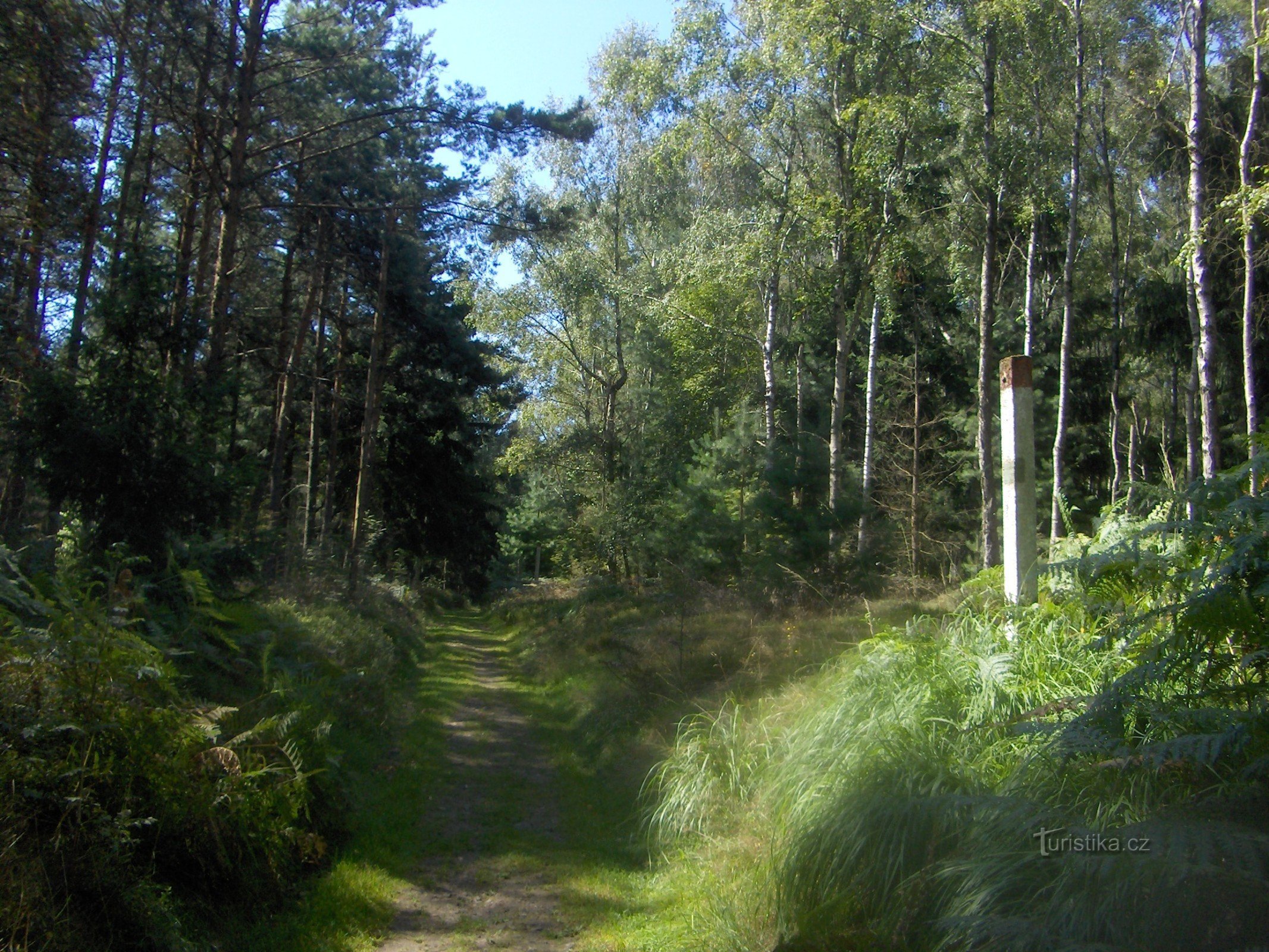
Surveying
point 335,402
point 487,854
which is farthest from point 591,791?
point 335,402

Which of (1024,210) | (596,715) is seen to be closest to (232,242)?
(596,715)

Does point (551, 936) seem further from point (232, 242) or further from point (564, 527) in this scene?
point (564, 527)

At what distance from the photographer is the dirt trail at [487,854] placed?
5785mm

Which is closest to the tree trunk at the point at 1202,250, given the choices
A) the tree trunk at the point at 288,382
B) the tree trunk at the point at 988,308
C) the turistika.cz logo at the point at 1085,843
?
the tree trunk at the point at 988,308

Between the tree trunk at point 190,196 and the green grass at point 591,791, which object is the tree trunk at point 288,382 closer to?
the tree trunk at point 190,196

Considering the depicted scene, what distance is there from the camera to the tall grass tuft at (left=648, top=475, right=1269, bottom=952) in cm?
331

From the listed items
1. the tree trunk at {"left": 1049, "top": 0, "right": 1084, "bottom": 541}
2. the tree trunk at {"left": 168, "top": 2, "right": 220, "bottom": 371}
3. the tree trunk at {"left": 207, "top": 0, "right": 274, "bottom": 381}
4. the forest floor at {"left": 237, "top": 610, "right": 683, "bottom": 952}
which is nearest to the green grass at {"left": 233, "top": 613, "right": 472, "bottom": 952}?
the forest floor at {"left": 237, "top": 610, "right": 683, "bottom": 952}

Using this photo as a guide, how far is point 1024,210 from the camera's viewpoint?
58.7 feet

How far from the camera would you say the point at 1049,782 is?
173 inches

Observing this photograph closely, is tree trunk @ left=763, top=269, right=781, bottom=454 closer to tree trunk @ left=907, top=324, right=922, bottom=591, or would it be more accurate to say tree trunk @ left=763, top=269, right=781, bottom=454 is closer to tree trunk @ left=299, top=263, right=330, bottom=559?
tree trunk @ left=907, top=324, right=922, bottom=591

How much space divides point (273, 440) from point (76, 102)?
37.0ft

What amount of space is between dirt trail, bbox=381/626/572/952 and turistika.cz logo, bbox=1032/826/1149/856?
3.25 metres

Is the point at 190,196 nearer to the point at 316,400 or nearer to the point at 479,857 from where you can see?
the point at 316,400

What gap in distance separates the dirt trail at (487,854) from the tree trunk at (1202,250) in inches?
472
